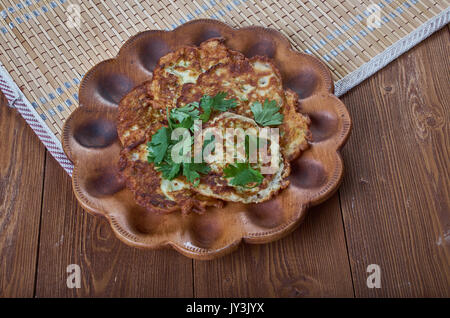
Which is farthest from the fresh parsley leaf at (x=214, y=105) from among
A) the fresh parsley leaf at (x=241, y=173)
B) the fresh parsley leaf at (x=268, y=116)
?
the fresh parsley leaf at (x=241, y=173)

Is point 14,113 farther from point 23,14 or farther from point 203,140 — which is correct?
point 203,140

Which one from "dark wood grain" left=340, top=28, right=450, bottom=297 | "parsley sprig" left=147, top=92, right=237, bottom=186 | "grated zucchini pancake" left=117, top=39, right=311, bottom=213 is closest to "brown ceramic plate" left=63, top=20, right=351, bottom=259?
"grated zucchini pancake" left=117, top=39, right=311, bottom=213

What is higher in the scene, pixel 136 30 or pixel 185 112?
pixel 136 30

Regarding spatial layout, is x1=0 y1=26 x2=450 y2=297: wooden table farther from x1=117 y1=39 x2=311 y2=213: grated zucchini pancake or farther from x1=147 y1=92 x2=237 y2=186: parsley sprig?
x1=147 y1=92 x2=237 y2=186: parsley sprig

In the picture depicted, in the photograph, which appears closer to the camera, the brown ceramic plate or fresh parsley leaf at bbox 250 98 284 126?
the brown ceramic plate

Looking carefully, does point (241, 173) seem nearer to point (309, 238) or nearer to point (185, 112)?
point (185, 112)

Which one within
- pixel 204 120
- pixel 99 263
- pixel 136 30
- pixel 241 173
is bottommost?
pixel 99 263

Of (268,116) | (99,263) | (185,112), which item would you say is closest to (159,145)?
(185,112)
